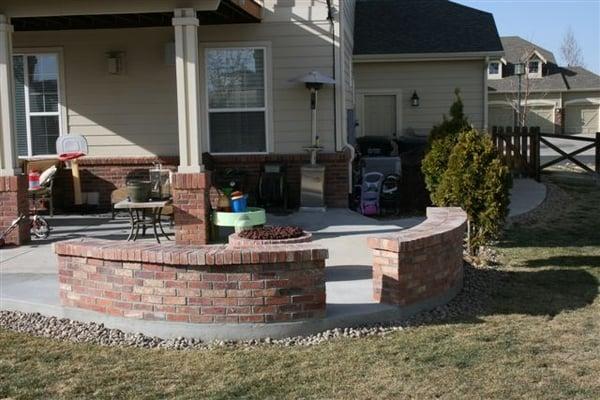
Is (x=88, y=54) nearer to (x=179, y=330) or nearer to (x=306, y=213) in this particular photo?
(x=306, y=213)

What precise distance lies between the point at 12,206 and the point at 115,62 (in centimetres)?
351

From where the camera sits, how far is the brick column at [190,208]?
889 centimetres

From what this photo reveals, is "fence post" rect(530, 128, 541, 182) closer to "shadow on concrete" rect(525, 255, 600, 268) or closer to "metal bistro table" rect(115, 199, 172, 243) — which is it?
"shadow on concrete" rect(525, 255, 600, 268)

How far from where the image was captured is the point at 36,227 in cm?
971

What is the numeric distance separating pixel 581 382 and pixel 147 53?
9256 millimetres

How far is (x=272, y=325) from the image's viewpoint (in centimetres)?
526

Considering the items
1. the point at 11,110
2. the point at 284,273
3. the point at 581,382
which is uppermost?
the point at 11,110

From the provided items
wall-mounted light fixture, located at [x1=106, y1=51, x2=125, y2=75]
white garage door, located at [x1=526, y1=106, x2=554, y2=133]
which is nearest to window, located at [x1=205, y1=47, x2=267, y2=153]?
wall-mounted light fixture, located at [x1=106, y1=51, x2=125, y2=75]

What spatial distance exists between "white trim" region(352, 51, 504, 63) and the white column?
31.3ft

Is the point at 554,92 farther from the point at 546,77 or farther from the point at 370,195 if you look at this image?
the point at 370,195

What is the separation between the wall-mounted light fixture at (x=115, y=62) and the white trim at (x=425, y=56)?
6.91 metres

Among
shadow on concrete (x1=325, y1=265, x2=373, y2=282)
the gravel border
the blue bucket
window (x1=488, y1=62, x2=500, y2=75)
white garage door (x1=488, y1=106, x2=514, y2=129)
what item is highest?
window (x1=488, y1=62, x2=500, y2=75)

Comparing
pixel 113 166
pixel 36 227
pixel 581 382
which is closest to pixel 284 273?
pixel 581 382

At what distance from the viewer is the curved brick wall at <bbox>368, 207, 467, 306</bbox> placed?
226 inches
